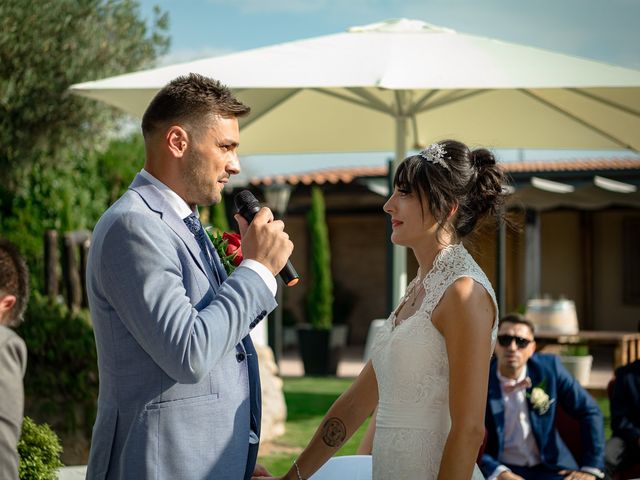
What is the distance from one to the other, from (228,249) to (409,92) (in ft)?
16.9

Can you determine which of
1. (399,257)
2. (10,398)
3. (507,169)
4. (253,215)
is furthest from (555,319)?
(253,215)

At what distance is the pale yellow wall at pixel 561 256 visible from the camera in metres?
18.5

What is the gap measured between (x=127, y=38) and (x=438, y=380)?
8.36 metres

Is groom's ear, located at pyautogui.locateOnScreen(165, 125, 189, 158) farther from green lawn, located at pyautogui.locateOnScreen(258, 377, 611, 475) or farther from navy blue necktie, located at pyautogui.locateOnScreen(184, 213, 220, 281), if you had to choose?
green lawn, located at pyautogui.locateOnScreen(258, 377, 611, 475)

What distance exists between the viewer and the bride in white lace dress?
238 cm

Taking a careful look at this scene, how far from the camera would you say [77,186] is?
13000 mm

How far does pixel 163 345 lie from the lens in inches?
78.5

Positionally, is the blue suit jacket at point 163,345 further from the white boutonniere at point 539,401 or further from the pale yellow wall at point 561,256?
the pale yellow wall at point 561,256

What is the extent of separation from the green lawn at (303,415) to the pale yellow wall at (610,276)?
7.22 m

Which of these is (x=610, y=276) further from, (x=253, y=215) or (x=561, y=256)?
(x=253, y=215)

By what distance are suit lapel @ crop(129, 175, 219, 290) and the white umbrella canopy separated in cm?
337

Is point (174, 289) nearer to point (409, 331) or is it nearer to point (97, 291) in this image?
point (97, 291)

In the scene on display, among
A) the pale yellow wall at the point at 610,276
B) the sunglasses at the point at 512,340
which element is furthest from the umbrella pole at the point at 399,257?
the pale yellow wall at the point at 610,276

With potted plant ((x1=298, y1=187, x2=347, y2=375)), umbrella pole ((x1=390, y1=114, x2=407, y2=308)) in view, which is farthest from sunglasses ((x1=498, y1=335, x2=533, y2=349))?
potted plant ((x1=298, y1=187, x2=347, y2=375))
